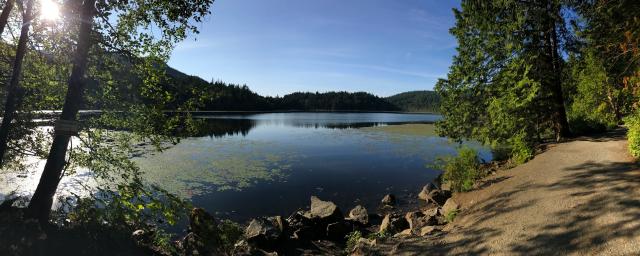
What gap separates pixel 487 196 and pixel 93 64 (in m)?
12.1

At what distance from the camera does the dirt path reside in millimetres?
7074

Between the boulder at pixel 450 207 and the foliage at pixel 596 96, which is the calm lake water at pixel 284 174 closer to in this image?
the boulder at pixel 450 207

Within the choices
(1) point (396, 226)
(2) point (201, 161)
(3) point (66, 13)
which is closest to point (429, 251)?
(1) point (396, 226)

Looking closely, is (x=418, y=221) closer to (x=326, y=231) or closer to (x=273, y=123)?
(x=326, y=231)

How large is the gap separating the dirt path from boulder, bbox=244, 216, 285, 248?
15.7 ft

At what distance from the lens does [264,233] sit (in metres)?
12.7

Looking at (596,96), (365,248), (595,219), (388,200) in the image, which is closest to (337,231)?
(365,248)

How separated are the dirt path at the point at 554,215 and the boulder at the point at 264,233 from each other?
4783 mm

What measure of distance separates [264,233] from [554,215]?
8641 mm

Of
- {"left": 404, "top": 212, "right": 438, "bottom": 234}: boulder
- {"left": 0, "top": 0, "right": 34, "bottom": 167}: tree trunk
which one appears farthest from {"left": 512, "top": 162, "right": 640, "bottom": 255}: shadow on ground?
{"left": 0, "top": 0, "right": 34, "bottom": 167}: tree trunk

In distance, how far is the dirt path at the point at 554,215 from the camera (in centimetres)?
707

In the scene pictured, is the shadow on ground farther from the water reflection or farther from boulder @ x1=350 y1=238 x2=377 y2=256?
the water reflection

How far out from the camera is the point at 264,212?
16.7 metres

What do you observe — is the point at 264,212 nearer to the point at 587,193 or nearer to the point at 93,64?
the point at 93,64
